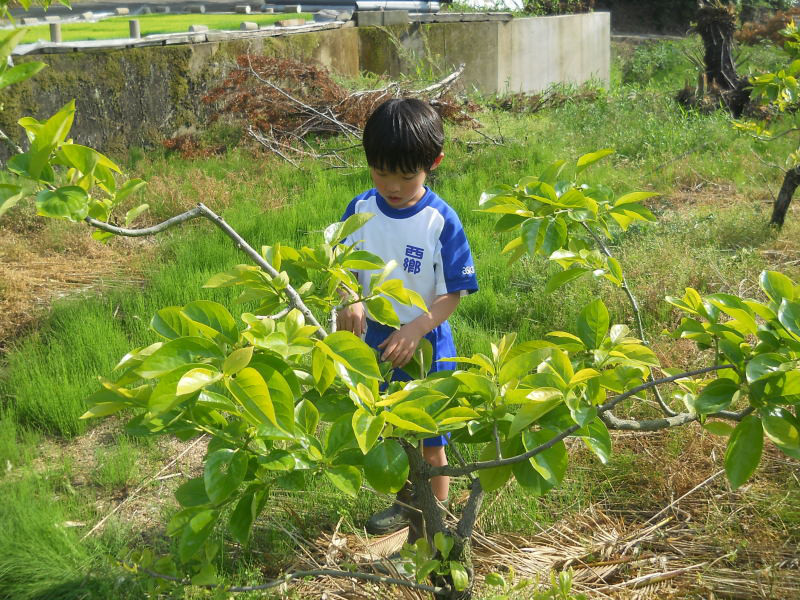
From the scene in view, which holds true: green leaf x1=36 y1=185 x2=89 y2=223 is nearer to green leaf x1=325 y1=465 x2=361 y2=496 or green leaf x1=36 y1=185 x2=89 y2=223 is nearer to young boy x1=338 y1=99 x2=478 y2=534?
green leaf x1=325 y1=465 x2=361 y2=496

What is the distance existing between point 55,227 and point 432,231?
11.9 feet

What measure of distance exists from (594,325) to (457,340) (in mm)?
2126

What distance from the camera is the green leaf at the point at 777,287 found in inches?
60.6

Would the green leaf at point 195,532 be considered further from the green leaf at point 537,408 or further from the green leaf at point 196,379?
Result: the green leaf at point 537,408

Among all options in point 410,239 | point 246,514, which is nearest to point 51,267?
point 410,239

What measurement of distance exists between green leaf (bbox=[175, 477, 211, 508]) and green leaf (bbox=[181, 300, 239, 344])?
388 mm

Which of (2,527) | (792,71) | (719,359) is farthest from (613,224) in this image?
(2,527)

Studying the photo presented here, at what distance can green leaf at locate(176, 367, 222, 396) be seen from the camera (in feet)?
3.76

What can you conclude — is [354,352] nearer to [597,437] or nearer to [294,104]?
[597,437]

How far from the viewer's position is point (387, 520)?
2742mm

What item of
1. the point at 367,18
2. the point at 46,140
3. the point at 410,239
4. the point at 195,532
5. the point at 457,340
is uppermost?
the point at 367,18

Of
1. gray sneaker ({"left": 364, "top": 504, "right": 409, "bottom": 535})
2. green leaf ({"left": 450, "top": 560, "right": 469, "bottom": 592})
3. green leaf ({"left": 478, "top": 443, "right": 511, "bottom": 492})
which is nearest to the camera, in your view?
green leaf ({"left": 478, "top": 443, "right": 511, "bottom": 492})

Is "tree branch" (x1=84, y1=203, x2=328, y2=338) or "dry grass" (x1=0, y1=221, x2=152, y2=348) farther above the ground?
"tree branch" (x1=84, y1=203, x2=328, y2=338)

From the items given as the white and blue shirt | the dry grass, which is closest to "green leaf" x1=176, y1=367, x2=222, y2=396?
the white and blue shirt
